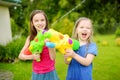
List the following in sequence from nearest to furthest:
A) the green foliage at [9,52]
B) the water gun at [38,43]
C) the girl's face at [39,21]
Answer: the water gun at [38,43] < the girl's face at [39,21] < the green foliage at [9,52]

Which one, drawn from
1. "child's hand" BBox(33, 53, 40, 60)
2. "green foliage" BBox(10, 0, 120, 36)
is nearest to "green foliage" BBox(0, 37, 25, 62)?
"child's hand" BBox(33, 53, 40, 60)

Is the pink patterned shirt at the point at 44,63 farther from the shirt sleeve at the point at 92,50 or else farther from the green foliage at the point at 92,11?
the green foliage at the point at 92,11

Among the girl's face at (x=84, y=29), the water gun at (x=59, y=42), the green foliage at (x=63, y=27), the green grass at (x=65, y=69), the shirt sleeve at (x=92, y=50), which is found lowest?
the green grass at (x=65, y=69)

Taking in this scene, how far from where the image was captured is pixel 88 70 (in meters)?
2.94

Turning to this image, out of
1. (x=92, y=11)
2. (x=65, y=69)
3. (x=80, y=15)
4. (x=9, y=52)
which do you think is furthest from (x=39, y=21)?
(x=92, y=11)

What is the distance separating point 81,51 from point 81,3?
2310 cm

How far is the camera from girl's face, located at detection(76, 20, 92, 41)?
288 centimetres

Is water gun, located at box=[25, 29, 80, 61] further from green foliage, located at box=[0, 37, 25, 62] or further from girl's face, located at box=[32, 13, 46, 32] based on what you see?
green foliage, located at box=[0, 37, 25, 62]

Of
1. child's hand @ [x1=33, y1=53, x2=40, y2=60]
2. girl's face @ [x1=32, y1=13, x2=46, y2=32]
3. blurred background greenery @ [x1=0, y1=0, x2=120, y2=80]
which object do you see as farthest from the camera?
blurred background greenery @ [x1=0, y1=0, x2=120, y2=80]

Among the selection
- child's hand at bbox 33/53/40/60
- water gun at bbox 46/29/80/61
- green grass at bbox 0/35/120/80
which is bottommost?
green grass at bbox 0/35/120/80

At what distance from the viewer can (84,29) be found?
2.88 meters

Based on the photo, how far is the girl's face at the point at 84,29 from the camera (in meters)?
2.88

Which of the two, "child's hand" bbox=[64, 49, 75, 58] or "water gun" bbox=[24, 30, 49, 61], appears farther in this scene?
"water gun" bbox=[24, 30, 49, 61]

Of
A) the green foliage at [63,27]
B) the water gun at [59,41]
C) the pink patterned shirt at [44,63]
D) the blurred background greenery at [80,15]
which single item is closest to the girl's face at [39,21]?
the pink patterned shirt at [44,63]
